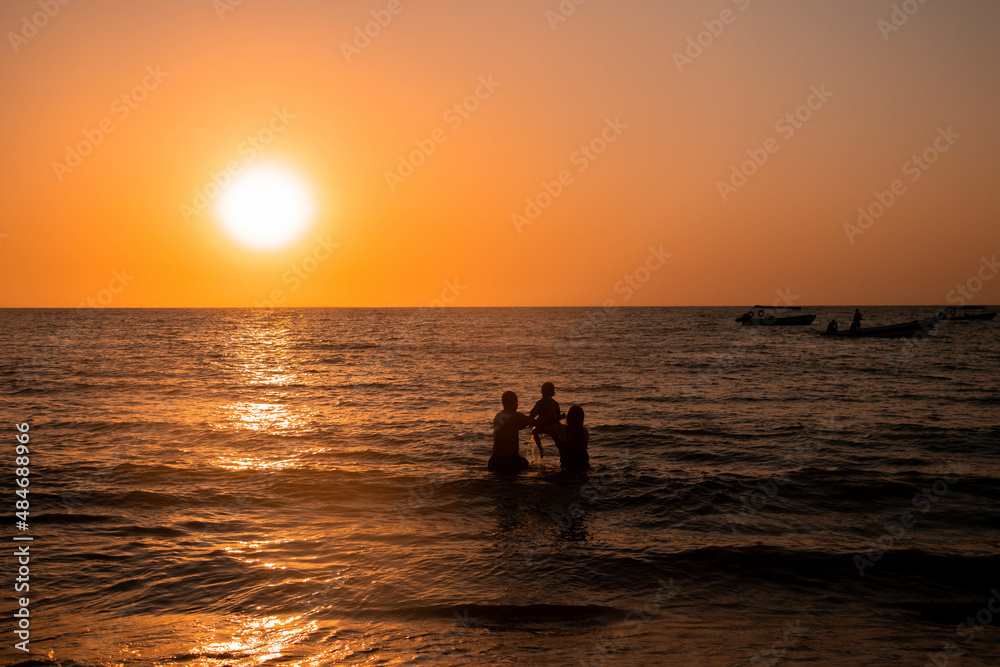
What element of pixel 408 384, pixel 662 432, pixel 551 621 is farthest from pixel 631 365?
pixel 551 621

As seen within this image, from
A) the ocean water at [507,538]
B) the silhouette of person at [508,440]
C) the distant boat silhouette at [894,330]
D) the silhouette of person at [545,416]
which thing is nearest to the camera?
the ocean water at [507,538]

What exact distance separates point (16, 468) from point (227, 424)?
24.5 ft

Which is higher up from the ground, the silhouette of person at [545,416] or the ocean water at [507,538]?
the silhouette of person at [545,416]

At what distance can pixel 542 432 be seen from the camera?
49.0 ft

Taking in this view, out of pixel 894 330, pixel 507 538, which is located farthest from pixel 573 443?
pixel 894 330

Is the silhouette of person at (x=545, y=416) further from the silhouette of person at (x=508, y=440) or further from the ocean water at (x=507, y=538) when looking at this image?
the ocean water at (x=507, y=538)

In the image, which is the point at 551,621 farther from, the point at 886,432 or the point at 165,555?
the point at 886,432

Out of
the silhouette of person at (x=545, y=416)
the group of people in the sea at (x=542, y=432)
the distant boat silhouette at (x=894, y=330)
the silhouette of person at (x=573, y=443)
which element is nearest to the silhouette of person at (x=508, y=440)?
the group of people in the sea at (x=542, y=432)

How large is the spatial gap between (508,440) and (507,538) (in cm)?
407

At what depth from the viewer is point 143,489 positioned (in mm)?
13750

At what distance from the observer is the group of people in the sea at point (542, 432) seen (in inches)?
569

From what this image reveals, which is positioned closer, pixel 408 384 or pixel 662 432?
pixel 662 432

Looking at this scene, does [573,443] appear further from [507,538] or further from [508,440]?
[507,538]

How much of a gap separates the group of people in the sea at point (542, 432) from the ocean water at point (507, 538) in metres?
0.41
